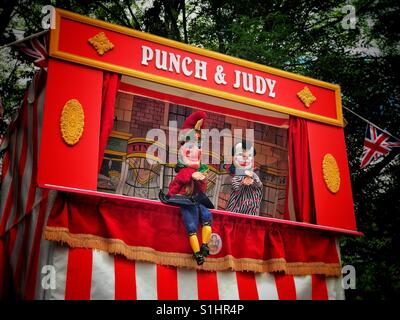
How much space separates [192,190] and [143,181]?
1.84 metres

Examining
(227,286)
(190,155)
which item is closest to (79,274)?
(227,286)

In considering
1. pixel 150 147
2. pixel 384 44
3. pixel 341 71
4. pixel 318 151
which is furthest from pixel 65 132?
pixel 384 44

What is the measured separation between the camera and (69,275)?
457 centimetres

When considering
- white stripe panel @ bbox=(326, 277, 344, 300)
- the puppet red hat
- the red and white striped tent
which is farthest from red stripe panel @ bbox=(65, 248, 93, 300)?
white stripe panel @ bbox=(326, 277, 344, 300)

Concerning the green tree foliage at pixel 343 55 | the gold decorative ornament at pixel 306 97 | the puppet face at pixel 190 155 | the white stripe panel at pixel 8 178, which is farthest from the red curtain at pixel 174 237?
the green tree foliage at pixel 343 55

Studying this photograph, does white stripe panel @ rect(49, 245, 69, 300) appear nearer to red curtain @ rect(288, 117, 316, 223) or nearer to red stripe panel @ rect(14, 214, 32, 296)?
red stripe panel @ rect(14, 214, 32, 296)

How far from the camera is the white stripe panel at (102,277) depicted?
470 centimetres

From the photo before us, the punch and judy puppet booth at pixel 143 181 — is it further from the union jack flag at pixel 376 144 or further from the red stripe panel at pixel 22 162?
the union jack flag at pixel 376 144

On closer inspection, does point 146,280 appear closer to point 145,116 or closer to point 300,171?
point 300,171

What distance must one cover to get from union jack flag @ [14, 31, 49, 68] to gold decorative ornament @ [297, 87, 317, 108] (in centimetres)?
343

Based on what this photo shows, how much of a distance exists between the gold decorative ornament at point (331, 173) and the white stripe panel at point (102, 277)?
318cm

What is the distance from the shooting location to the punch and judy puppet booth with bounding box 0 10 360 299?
482cm

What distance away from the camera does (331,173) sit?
6.54 metres

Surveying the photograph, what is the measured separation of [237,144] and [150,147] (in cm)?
132
